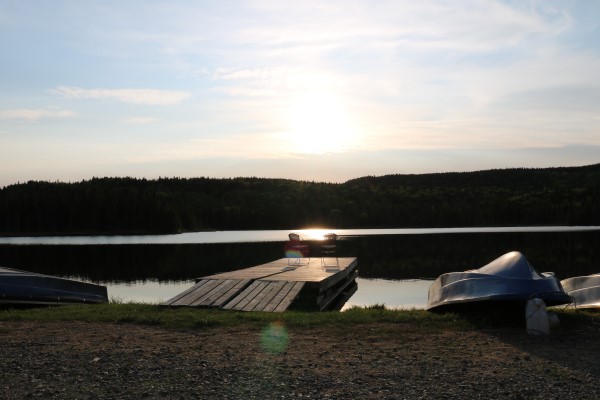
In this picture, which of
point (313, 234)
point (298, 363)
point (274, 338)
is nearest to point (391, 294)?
point (274, 338)

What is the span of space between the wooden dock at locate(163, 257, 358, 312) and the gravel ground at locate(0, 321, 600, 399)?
3.14 m

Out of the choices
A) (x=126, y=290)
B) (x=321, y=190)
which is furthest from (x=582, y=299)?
(x=321, y=190)

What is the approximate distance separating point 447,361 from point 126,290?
17.7 m

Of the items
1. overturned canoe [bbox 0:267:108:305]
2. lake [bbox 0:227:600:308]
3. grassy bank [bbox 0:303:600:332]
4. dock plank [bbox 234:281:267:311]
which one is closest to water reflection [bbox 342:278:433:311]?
lake [bbox 0:227:600:308]

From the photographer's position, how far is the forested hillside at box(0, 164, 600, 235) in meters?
87.2

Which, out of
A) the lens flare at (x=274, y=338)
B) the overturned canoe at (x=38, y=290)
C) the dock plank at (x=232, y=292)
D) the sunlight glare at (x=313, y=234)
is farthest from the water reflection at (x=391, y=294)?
the sunlight glare at (x=313, y=234)

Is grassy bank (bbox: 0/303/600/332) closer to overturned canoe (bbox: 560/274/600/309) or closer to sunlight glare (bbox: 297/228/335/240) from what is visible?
overturned canoe (bbox: 560/274/600/309)

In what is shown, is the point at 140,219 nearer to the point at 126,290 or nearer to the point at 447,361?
the point at 126,290

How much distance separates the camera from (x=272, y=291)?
15531 mm

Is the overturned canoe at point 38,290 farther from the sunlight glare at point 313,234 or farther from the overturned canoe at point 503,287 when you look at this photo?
the sunlight glare at point 313,234

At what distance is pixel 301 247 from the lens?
85.8ft

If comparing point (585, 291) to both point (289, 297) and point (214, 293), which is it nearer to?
point (289, 297)

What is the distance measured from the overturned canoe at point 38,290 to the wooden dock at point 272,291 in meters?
3.33

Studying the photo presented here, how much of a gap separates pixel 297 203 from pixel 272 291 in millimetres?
94734
